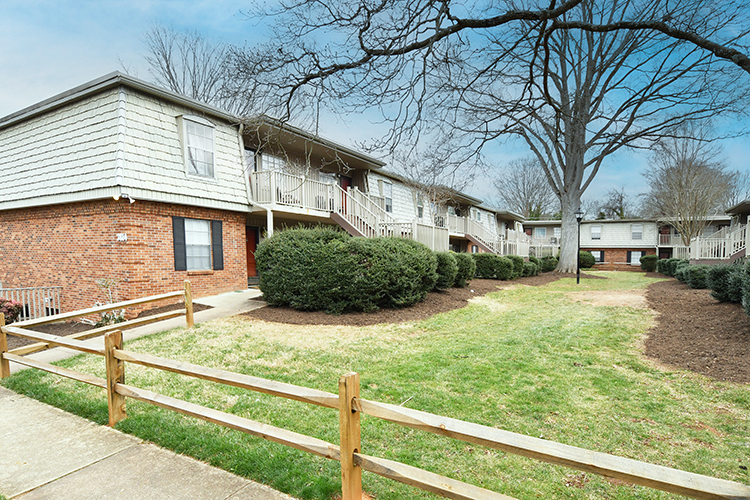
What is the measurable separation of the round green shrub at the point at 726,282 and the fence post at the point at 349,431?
938 cm

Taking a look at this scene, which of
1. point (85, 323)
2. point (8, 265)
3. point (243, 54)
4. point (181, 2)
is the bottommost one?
point (85, 323)

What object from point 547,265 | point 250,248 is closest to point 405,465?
point 250,248

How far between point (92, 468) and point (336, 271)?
6.40m

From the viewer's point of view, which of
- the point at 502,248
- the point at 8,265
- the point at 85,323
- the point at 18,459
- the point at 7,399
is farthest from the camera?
the point at 502,248

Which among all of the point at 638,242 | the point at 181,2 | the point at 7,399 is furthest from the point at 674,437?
the point at 638,242

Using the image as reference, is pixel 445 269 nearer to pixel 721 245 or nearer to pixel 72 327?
pixel 72 327

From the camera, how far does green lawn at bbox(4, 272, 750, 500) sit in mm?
3127

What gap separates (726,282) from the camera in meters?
8.91

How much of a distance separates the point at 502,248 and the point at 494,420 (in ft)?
71.3

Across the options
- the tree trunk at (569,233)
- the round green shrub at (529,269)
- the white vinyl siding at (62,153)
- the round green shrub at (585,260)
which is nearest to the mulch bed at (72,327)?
the white vinyl siding at (62,153)

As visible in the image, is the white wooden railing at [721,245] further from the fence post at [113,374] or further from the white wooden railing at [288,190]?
the fence post at [113,374]

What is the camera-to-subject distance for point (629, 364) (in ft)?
18.9

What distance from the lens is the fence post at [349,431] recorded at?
7.77 feet

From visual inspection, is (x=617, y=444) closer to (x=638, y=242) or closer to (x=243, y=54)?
(x=243, y=54)
